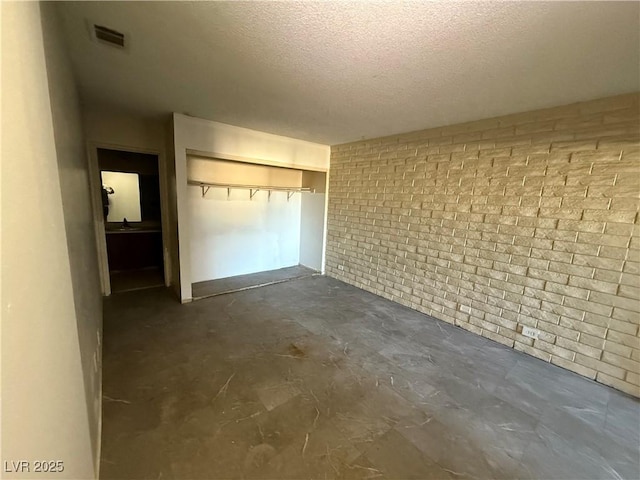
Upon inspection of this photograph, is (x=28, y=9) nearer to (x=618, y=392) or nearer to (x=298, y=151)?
(x=298, y=151)

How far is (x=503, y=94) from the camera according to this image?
2195 mm

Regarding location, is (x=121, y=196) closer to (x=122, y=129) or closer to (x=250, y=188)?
(x=122, y=129)

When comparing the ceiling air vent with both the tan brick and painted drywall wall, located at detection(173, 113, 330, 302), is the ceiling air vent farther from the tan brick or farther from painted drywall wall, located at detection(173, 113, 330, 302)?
the tan brick

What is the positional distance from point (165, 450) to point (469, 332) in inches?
122

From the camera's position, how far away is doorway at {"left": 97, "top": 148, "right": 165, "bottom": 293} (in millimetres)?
4469

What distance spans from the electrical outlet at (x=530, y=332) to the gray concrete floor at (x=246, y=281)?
326cm

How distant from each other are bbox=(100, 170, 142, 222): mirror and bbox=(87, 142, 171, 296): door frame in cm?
115

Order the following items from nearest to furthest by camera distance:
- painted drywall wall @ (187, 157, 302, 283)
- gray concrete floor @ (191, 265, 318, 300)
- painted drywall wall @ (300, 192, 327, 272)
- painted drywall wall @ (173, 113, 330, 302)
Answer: painted drywall wall @ (173, 113, 330, 302)
gray concrete floor @ (191, 265, 318, 300)
painted drywall wall @ (187, 157, 302, 283)
painted drywall wall @ (300, 192, 327, 272)

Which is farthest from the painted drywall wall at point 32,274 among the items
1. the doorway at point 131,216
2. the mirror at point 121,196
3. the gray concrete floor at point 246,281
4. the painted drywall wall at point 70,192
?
the mirror at point 121,196

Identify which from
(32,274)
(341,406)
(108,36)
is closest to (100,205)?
(108,36)

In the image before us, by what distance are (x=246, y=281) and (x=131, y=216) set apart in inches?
100

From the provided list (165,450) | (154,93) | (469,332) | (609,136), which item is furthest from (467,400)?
(154,93)

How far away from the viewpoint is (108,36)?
162cm

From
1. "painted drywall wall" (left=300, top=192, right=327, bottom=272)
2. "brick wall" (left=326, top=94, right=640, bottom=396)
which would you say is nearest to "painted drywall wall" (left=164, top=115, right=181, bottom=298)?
"painted drywall wall" (left=300, top=192, right=327, bottom=272)
